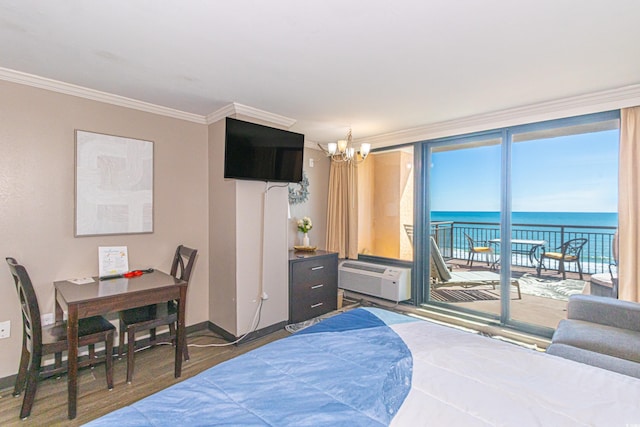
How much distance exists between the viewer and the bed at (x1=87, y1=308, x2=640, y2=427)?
3.40 ft

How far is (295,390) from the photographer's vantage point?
1.20m

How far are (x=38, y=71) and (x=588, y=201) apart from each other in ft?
16.5

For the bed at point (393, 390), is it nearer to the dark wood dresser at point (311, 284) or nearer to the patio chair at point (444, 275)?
the dark wood dresser at point (311, 284)

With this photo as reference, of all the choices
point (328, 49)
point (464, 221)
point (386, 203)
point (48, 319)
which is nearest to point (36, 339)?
point (48, 319)

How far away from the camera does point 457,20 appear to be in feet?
5.67

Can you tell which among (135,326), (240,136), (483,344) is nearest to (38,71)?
(240,136)

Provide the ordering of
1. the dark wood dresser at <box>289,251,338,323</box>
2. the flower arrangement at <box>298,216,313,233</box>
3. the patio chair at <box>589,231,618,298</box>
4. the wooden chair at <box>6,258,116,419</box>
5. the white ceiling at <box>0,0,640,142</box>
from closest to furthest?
the white ceiling at <box>0,0,640,142</box> → the wooden chair at <box>6,258,116,419</box> → the patio chair at <box>589,231,618,298</box> → the dark wood dresser at <box>289,251,338,323</box> → the flower arrangement at <box>298,216,313,233</box>

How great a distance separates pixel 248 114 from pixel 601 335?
347 centimetres

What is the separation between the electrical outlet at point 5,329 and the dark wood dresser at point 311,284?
8.02ft

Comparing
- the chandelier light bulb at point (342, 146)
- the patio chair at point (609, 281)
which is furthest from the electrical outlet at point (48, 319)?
the patio chair at point (609, 281)

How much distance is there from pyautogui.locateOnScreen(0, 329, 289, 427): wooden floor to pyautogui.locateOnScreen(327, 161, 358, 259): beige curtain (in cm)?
227

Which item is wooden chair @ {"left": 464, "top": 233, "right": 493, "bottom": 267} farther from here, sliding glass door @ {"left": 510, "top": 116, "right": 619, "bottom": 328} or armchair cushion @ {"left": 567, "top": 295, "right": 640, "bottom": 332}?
armchair cushion @ {"left": 567, "top": 295, "right": 640, "bottom": 332}

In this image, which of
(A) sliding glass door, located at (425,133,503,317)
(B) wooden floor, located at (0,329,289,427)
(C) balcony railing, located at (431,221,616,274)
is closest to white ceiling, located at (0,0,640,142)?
(A) sliding glass door, located at (425,133,503,317)

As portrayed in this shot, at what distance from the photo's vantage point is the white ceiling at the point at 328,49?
164 centimetres
